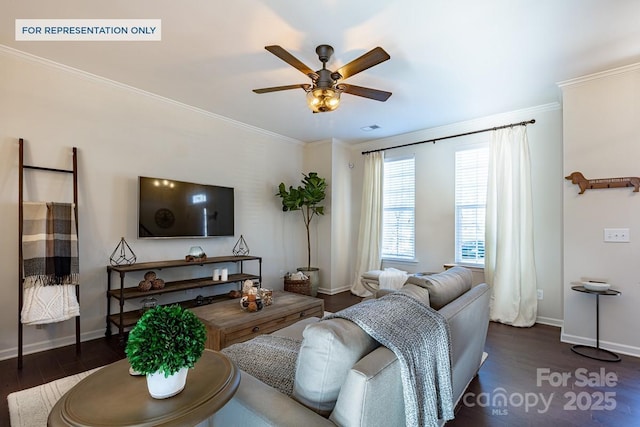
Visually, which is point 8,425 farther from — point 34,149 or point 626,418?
point 626,418

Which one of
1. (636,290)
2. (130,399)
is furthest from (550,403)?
(130,399)

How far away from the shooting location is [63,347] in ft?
9.79

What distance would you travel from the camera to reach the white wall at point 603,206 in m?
2.92

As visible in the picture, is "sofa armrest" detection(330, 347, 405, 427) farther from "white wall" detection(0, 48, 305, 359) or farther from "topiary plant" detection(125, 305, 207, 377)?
"white wall" detection(0, 48, 305, 359)

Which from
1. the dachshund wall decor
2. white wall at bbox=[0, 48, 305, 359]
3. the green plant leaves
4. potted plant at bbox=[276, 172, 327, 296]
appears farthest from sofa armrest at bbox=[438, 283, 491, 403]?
white wall at bbox=[0, 48, 305, 359]

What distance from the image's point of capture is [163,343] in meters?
0.93

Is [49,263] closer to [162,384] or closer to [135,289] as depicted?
[135,289]

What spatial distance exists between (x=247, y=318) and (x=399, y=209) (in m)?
3.38

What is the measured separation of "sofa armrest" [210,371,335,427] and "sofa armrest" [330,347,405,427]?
0.23 ft

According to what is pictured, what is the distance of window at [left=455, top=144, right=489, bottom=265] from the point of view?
428 centimetres

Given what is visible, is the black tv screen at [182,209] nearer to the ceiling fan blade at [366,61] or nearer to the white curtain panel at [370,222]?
the white curtain panel at [370,222]

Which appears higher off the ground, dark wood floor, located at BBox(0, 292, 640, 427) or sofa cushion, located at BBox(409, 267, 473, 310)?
sofa cushion, located at BBox(409, 267, 473, 310)

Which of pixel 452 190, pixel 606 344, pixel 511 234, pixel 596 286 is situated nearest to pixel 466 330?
pixel 596 286

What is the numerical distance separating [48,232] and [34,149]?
→ 83 centimetres
